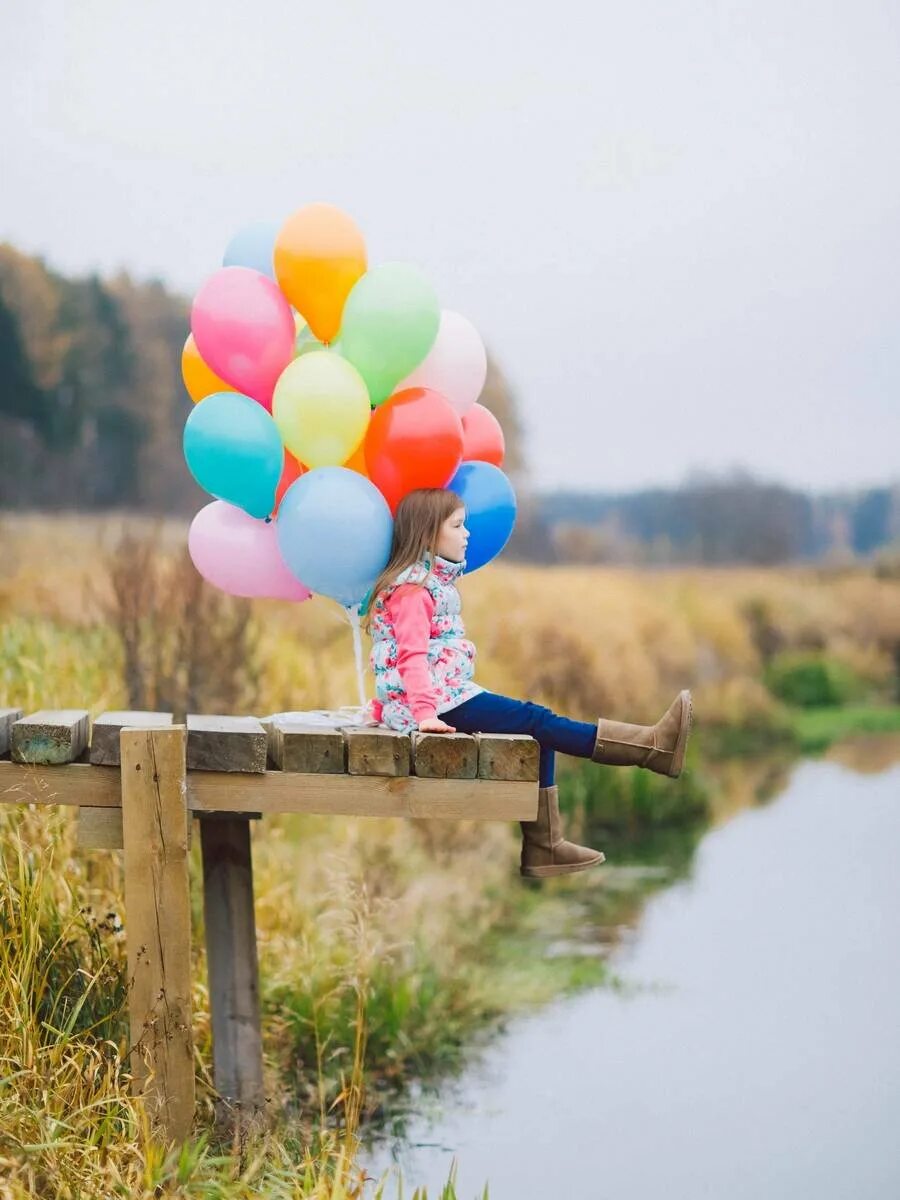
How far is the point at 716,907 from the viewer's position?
308 inches

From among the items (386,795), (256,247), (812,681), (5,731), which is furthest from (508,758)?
(812,681)

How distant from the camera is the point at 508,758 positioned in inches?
113

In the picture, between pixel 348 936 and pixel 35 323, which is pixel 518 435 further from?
pixel 348 936

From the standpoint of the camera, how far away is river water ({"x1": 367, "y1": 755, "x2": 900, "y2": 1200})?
4.88 meters

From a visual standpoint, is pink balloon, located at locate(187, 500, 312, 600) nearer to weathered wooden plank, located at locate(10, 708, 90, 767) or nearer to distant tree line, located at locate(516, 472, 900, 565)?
weathered wooden plank, located at locate(10, 708, 90, 767)

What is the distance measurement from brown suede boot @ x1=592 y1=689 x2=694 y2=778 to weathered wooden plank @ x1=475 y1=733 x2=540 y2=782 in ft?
0.85

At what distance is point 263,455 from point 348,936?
8.67 ft

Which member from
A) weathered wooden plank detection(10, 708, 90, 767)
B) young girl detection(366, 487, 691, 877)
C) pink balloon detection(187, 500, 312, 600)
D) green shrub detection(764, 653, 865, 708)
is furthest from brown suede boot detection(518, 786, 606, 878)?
green shrub detection(764, 653, 865, 708)

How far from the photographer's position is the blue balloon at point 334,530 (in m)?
3.04

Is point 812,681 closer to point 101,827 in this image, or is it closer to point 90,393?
point 90,393

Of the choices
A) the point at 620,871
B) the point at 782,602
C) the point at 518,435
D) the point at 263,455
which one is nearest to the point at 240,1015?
the point at 263,455

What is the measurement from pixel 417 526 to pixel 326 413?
32 centimetres

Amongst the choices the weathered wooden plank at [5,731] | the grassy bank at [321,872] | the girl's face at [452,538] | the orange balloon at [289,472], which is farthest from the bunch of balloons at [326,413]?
the grassy bank at [321,872]

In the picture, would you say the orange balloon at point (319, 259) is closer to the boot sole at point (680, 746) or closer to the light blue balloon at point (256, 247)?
the light blue balloon at point (256, 247)
